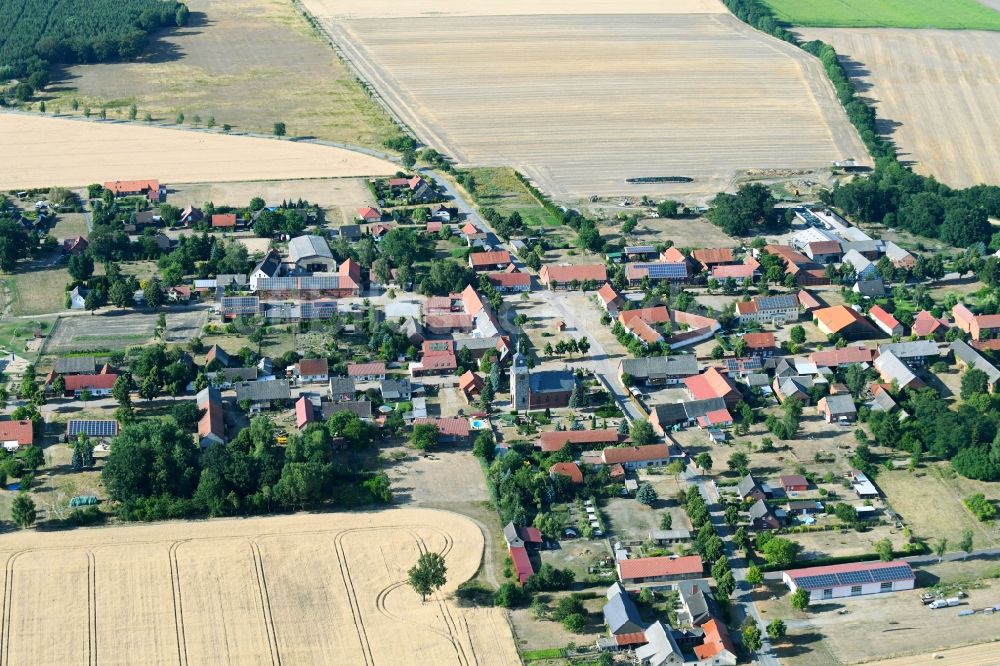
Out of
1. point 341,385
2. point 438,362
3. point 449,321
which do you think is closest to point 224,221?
point 449,321

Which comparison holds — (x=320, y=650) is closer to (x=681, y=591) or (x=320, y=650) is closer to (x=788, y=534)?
(x=681, y=591)

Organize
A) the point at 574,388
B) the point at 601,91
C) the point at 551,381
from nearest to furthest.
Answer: the point at 574,388, the point at 551,381, the point at 601,91

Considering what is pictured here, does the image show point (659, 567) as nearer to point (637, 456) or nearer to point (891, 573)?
point (637, 456)

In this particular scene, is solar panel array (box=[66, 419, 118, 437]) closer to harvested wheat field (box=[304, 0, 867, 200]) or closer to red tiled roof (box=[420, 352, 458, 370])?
red tiled roof (box=[420, 352, 458, 370])

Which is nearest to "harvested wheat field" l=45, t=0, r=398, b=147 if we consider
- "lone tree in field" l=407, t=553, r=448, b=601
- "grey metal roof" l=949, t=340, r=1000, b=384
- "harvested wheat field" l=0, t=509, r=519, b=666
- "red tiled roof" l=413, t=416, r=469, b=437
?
"red tiled roof" l=413, t=416, r=469, b=437

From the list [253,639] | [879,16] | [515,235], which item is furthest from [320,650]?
[879,16]

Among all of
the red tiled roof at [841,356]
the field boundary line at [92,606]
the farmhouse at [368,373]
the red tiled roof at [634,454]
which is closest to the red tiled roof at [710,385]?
the red tiled roof at [841,356]
